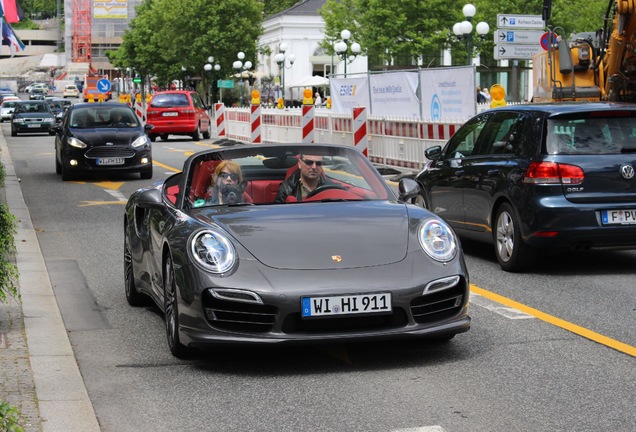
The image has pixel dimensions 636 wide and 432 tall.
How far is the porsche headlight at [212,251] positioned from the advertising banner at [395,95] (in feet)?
64.9

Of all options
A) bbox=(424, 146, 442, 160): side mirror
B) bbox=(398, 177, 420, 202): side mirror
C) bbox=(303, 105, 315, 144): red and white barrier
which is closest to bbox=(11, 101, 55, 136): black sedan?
bbox=(303, 105, 315, 144): red and white barrier

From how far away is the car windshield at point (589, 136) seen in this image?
34.7 feet

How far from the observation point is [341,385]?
6480mm

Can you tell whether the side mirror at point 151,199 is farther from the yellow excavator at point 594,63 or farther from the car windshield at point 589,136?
the yellow excavator at point 594,63

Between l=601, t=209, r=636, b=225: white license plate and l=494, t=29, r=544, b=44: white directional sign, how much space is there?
87.5 ft

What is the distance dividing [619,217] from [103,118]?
53.1 feet

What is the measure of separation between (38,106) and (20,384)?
163 ft

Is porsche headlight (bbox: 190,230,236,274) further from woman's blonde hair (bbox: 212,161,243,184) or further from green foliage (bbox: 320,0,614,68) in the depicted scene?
green foliage (bbox: 320,0,614,68)

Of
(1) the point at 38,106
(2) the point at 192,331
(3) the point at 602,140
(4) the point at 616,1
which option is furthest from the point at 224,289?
(1) the point at 38,106

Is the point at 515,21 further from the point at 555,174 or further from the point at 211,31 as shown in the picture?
the point at 211,31

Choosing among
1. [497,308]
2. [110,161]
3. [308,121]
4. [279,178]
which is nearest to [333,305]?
[279,178]

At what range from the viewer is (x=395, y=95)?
27.8 meters

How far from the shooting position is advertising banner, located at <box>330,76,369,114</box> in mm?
29953

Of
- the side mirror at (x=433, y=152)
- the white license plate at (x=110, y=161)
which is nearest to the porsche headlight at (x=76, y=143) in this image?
the white license plate at (x=110, y=161)
